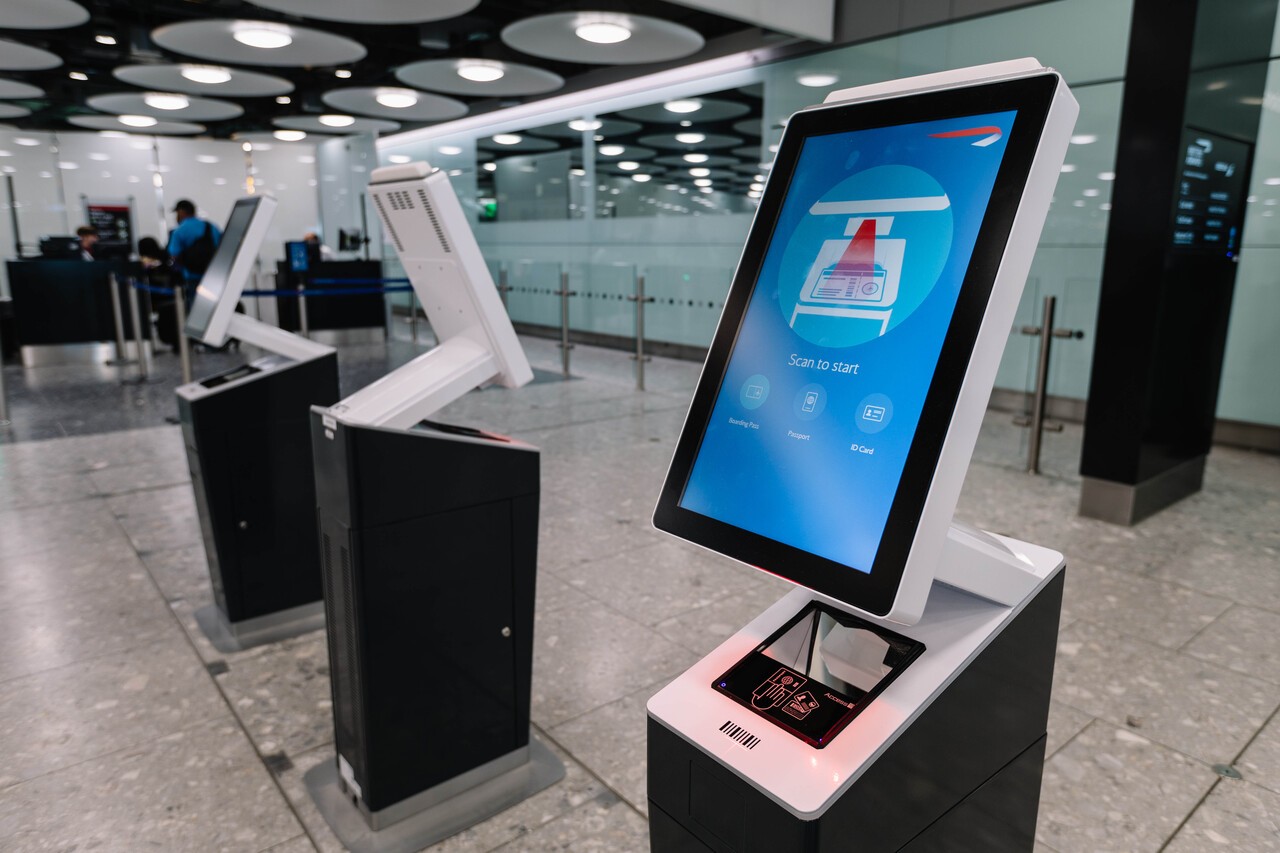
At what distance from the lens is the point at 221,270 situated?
3.06m

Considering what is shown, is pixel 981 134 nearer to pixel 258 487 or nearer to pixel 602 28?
pixel 258 487

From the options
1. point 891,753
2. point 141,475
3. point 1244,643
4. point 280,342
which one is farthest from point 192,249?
point 891,753

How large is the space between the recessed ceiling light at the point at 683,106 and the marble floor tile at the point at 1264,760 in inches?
360

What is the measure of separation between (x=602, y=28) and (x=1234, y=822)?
7533mm

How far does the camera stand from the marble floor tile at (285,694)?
2.30 m

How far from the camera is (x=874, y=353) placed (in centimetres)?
91

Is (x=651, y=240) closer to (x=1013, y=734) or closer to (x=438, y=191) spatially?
(x=438, y=191)

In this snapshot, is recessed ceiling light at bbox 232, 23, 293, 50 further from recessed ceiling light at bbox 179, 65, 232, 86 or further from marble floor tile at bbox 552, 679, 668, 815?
marble floor tile at bbox 552, 679, 668, 815

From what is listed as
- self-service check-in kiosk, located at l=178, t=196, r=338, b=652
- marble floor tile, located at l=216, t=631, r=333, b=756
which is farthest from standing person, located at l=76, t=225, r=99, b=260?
marble floor tile, located at l=216, t=631, r=333, b=756

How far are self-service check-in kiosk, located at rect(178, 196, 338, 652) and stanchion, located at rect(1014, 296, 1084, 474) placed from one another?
402 cm

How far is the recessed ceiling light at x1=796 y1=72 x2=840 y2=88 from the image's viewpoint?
8.39 meters

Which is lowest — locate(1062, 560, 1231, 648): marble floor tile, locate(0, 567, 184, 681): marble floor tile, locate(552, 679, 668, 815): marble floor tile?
locate(552, 679, 668, 815): marble floor tile

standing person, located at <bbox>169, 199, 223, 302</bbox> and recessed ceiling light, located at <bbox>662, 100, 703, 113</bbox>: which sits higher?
recessed ceiling light, located at <bbox>662, 100, 703, 113</bbox>

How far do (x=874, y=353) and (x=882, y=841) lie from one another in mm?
548
